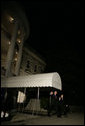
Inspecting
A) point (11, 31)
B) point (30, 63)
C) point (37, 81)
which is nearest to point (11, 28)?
point (11, 31)

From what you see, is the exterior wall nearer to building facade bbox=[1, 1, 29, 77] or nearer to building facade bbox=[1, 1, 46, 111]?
building facade bbox=[1, 1, 46, 111]

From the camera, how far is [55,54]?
37.5 m

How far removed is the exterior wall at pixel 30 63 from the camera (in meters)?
26.8

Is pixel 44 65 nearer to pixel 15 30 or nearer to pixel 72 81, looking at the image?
pixel 72 81

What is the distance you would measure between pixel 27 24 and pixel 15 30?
7.74 ft

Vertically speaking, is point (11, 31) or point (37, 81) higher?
point (11, 31)

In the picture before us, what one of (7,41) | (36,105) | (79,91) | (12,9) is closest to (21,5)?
(12,9)

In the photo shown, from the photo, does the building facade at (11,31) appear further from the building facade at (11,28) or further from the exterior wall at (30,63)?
the exterior wall at (30,63)

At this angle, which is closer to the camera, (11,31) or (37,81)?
(37,81)

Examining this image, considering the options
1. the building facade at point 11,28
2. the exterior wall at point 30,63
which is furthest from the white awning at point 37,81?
the exterior wall at point 30,63

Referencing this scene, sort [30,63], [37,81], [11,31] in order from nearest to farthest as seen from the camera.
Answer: [37,81], [11,31], [30,63]

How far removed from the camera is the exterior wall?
26797mm

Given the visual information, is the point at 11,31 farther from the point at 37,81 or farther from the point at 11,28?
the point at 37,81

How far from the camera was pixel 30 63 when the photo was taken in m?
29.1
